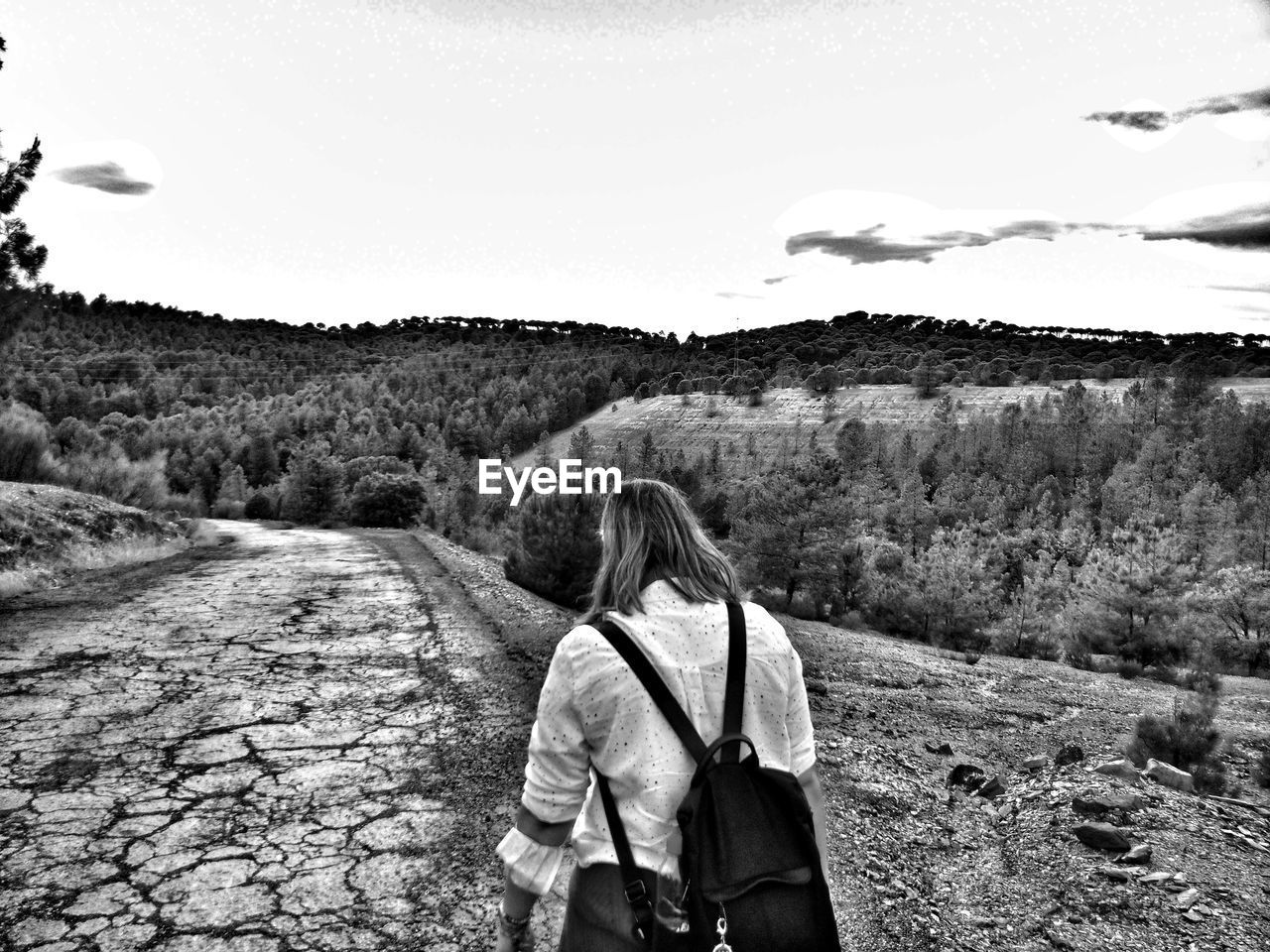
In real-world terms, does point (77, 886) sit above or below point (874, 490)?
above

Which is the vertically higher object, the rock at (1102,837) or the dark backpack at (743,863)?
the dark backpack at (743,863)

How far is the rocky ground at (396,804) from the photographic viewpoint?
3775 mm

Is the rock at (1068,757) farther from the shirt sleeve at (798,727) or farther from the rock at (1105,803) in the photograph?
the shirt sleeve at (798,727)

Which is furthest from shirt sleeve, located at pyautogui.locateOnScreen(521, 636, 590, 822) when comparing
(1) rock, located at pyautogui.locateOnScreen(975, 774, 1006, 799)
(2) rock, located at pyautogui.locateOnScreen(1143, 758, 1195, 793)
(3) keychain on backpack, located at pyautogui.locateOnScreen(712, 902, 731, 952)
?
(2) rock, located at pyautogui.locateOnScreen(1143, 758, 1195, 793)

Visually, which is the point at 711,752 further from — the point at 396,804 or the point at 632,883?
the point at 396,804

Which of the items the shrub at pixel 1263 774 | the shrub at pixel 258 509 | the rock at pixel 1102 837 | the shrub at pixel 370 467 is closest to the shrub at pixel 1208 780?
the shrub at pixel 1263 774

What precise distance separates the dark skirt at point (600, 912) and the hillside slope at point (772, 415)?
270ft

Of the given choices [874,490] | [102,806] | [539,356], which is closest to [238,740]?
[102,806]

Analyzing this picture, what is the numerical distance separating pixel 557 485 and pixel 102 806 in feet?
33.8

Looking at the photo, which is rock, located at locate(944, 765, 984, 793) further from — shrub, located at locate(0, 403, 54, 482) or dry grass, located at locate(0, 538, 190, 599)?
shrub, located at locate(0, 403, 54, 482)

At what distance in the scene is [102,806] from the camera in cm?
459

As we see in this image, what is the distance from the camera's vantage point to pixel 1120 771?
606 centimetres

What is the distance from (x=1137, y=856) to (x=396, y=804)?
4439 millimetres

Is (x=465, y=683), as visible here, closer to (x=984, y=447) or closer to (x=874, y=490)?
(x=874, y=490)
